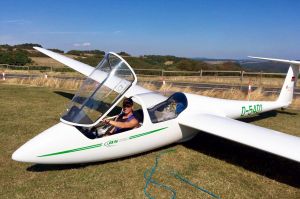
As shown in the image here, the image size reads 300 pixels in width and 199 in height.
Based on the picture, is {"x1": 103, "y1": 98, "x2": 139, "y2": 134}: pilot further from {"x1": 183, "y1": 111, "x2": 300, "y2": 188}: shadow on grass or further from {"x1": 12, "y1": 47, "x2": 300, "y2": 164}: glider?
{"x1": 183, "y1": 111, "x2": 300, "y2": 188}: shadow on grass

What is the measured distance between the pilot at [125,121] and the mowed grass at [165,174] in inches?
31.7

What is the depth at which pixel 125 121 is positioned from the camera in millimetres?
7043

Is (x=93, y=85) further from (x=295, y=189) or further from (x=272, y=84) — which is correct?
(x=272, y=84)

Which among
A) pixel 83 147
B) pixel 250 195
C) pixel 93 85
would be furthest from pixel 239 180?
pixel 93 85

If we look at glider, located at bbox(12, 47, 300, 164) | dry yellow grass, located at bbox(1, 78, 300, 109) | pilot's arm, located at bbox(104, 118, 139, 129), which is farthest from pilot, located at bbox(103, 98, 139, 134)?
dry yellow grass, located at bbox(1, 78, 300, 109)

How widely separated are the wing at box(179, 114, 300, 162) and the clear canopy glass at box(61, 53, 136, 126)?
1992mm

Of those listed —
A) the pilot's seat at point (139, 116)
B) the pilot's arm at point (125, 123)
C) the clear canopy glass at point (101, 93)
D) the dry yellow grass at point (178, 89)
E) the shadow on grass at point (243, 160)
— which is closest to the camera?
the clear canopy glass at point (101, 93)

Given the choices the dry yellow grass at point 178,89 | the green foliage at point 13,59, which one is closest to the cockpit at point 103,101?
the dry yellow grass at point 178,89

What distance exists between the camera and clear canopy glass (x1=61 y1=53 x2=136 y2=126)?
644cm

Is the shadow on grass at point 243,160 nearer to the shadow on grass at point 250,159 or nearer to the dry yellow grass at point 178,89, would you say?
the shadow on grass at point 250,159

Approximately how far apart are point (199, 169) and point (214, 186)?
857mm

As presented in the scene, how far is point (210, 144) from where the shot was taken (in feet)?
28.9

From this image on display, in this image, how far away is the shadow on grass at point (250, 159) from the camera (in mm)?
6812

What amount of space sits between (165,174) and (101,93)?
7.32ft
